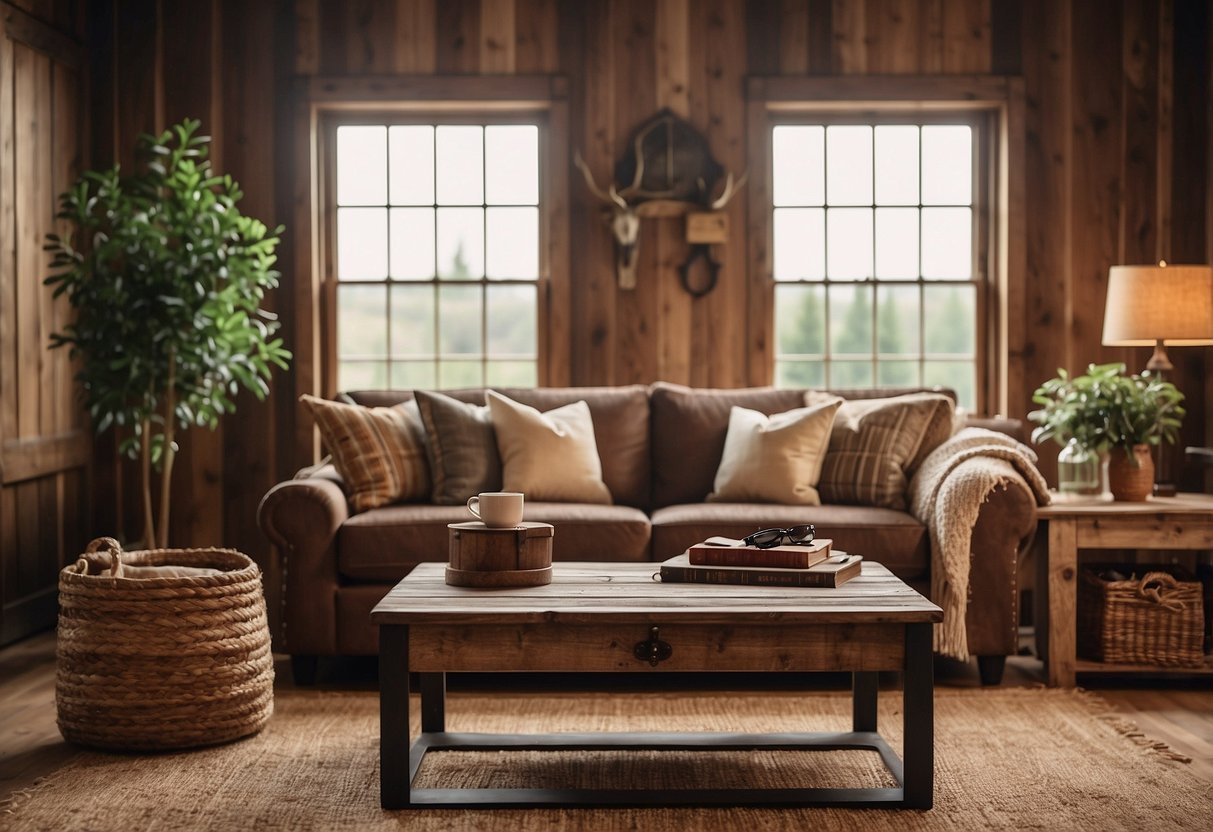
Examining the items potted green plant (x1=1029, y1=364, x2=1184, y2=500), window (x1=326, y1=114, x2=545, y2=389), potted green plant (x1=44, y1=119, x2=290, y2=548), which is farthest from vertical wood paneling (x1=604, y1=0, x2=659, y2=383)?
potted green plant (x1=1029, y1=364, x2=1184, y2=500)

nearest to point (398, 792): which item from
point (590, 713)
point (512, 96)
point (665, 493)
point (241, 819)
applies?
point (241, 819)

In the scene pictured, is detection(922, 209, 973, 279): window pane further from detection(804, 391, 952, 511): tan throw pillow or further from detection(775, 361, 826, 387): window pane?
detection(804, 391, 952, 511): tan throw pillow

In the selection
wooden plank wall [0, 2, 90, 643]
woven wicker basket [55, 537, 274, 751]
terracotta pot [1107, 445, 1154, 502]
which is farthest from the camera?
wooden plank wall [0, 2, 90, 643]

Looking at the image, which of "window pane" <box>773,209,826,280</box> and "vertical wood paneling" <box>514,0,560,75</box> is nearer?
"vertical wood paneling" <box>514,0,560,75</box>

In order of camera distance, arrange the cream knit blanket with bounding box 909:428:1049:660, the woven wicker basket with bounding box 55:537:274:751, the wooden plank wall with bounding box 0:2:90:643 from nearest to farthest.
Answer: the woven wicker basket with bounding box 55:537:274:751, the cream knit blanket with bounding box 909:428:1049:660, the wooden plank wall with bounding box 0:2:90:643

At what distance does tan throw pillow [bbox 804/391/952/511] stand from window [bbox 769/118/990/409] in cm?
87

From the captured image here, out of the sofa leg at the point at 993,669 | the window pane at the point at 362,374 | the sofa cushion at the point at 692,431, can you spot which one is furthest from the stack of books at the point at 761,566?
the window pane at the point at 362,374

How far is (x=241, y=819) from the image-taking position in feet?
8.61

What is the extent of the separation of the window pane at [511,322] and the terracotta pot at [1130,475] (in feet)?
7.66

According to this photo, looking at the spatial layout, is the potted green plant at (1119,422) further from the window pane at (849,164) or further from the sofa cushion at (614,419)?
the window pane at (849,164)

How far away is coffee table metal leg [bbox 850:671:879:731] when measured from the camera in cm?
318

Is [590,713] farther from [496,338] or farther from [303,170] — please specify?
[303,170]

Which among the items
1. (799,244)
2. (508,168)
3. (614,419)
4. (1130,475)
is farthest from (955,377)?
(508,168)

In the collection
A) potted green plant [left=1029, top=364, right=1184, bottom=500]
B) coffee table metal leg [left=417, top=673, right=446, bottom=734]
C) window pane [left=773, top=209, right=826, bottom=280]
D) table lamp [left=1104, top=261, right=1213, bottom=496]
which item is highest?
window pane [left=773, top=209, right=826, bottom=280]
